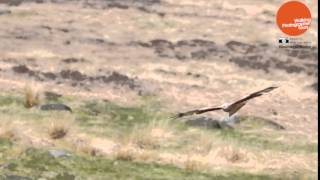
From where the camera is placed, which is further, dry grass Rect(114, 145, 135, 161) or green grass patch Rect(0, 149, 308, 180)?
dry grass Rect(114, 145, 135, 161)

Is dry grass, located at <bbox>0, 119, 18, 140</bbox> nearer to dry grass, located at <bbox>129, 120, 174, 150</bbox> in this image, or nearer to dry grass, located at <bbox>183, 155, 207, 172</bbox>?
dry grass, located at <bbox>129, 120, 174, 150</bbox>

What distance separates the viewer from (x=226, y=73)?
20.9 meters

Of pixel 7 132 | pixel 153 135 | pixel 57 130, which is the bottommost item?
pixel 153 135

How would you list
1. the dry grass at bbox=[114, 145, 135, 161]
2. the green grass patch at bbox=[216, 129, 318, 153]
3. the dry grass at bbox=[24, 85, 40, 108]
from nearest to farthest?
the dry grass at bbox=[114, 145, 135, 161] < the green grass patch at bbox=[216, 129, 318, 153] < the dry grass at bbox=[24, 85, 40, 108]

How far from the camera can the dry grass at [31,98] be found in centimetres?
1354

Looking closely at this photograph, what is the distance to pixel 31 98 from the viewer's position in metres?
13.7

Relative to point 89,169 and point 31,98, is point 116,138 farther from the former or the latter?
point 31,98

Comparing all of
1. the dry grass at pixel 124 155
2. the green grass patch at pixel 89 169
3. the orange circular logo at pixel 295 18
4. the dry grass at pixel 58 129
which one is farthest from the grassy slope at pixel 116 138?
the orange circular logo at pixel 295 18

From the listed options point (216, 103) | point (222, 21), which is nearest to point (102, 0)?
point (222, 21)

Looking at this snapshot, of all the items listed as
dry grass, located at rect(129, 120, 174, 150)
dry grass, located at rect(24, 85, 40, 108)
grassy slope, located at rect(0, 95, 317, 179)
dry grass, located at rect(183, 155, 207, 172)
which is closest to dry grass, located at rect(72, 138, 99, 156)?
grassy slope, located at rect(0, 95, 317, 179)

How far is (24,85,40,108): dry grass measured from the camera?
1354cm

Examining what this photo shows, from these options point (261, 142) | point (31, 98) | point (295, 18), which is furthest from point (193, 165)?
point (31, 98)

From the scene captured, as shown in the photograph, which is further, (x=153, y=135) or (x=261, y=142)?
(x=261, y=142)

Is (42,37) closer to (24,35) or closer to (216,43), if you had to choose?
(24,35)
